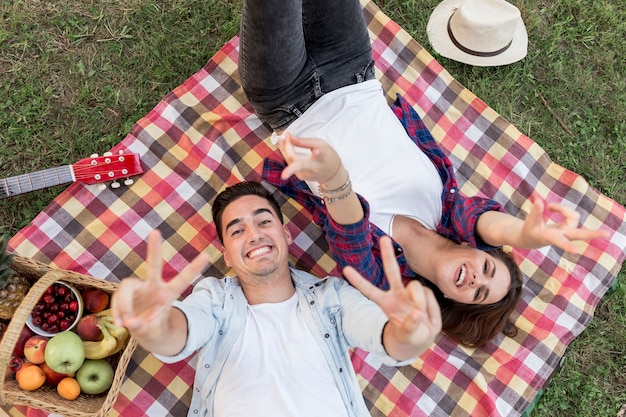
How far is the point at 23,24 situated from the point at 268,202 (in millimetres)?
2289

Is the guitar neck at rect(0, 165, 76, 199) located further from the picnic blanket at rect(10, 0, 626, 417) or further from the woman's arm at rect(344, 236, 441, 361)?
the woman's arm at rect(344, 236, 441, 361)

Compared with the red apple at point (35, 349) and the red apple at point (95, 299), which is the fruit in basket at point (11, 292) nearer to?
the red apple at point (35, 349)

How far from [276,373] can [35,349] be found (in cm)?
139

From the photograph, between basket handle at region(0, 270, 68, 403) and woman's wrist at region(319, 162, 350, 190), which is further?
basket handle at region(0, 270, 68, 403)

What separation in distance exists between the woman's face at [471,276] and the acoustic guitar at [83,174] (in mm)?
2216

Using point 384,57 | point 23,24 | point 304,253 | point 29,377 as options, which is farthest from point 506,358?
point 23,24

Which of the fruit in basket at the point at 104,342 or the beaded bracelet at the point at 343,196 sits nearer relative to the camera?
the beaded bracelet at the point at 343,196

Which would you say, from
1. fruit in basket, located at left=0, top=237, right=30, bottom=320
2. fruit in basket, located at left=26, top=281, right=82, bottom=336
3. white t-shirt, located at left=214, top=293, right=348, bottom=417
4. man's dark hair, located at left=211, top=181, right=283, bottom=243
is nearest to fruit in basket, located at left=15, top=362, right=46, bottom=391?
fruit in basket, located at left=26, top=281, right=82, bottom=336

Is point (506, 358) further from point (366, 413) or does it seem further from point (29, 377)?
point (29, 377)

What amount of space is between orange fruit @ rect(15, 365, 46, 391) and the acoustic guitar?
46.4 inches

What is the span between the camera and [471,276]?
117 inches

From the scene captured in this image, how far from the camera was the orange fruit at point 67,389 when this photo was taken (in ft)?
10.1

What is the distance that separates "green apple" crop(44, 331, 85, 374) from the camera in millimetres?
2955

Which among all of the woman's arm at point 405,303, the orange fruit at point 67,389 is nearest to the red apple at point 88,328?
the orange fruit at point 67,389
